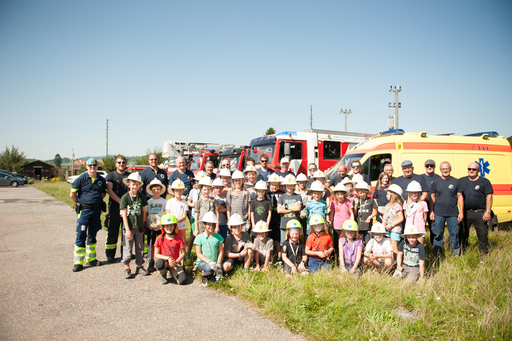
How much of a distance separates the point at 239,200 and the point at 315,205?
144cm

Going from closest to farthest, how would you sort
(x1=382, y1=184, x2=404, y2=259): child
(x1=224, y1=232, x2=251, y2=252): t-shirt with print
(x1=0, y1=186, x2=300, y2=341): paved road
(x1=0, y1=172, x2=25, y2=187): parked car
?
(x1=0, y1=186, x2=300, y2=341): paved road, (x1=224, y1=232, x2=251, y2=252): t-shirt with print, (x1=382, y1=184, x2=404, y2=259): child, (x1=0, y1=172, x2=25, y2=187): parked car

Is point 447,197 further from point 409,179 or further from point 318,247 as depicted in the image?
point 318,247

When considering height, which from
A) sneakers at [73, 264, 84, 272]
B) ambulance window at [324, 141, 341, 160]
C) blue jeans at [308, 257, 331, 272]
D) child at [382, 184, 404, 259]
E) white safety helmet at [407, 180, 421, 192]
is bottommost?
sneakers at [73, 264, 84, 272]

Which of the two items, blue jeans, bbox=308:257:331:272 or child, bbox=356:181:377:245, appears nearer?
blue jeans, bbox=308:257:331:272

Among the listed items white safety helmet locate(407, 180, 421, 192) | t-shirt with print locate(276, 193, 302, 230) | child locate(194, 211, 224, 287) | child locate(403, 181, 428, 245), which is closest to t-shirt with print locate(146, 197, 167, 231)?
child locate(194, 211, 224, 287)

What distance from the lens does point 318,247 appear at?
5.41 m

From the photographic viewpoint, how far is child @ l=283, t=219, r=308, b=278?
5355 mm

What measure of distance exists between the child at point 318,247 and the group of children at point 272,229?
0.02 m

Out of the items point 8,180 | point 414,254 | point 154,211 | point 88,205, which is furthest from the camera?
point 8,180

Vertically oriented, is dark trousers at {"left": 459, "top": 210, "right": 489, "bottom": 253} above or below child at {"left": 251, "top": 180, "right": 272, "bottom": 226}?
below

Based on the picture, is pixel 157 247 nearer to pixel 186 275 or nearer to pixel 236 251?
pixel 186 275

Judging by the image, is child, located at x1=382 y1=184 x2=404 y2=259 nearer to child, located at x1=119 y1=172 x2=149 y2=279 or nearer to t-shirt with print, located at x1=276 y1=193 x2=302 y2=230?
t-shirt with print, located at x1=276 y1=193 x2=302 y2=230

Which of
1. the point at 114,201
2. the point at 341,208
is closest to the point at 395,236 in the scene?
the point at 341,208

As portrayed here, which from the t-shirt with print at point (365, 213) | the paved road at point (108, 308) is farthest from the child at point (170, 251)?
the t-shirt with print at point (365, 213)
